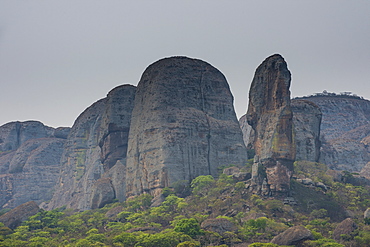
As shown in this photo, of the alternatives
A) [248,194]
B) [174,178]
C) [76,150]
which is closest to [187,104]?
[174,178]

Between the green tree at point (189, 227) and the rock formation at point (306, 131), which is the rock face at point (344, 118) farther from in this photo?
the green tree at point (189, 227)

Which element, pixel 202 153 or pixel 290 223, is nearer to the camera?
pixel 290 223

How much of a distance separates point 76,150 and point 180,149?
52278 millimetres

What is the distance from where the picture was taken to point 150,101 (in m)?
110

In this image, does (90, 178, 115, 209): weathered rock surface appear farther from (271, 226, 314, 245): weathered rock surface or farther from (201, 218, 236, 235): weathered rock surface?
(271, 226, 314, 245): weathered rock surface

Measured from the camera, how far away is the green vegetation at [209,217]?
76.5 metres

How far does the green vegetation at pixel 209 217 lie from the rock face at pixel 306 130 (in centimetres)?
433

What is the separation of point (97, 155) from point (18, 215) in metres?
39.1

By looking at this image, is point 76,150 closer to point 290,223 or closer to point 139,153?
point 139,153

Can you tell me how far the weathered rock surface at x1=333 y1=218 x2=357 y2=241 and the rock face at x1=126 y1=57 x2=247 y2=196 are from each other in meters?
34.3

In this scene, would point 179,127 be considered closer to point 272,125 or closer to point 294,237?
point 272,125

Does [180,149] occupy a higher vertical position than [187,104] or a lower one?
lower

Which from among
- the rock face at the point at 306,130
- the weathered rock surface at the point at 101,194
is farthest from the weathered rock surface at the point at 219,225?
the weathered rock surface at the point at 101,194

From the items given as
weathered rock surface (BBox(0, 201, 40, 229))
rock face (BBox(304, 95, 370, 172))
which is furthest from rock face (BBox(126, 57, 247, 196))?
rock face (BBox(304, 95, 370, 172))
